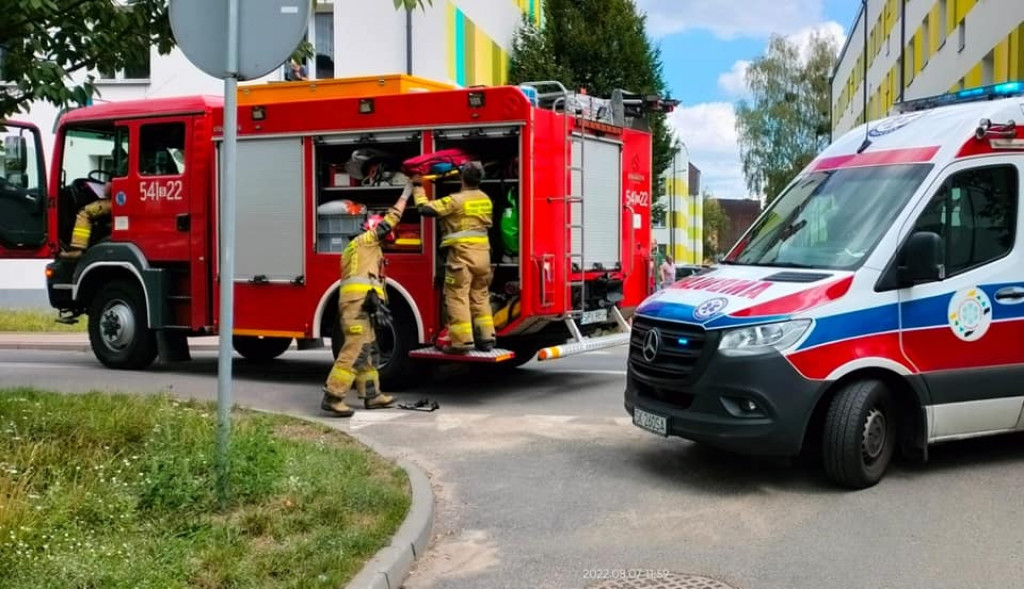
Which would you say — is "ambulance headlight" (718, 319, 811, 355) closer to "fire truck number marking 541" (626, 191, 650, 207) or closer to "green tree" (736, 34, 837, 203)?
"fire truck number marking 541" (626, 191, 650, 207)

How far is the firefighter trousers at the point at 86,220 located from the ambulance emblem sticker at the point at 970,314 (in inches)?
363

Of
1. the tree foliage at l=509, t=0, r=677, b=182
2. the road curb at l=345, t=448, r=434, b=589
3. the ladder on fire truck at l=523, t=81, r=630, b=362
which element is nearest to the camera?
the road curb at l=345, t=448, r=434, b=589

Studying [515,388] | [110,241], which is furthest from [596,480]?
[110,241]

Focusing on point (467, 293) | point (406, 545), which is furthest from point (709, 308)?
point (467, 293)

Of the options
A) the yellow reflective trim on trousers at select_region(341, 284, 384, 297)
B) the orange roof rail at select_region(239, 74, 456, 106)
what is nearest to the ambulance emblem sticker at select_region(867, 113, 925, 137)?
the yellow reflective trim on trousers at select_region(341, 284, 384, 297)

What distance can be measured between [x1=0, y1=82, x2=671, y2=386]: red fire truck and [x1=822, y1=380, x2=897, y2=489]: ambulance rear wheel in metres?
3.48

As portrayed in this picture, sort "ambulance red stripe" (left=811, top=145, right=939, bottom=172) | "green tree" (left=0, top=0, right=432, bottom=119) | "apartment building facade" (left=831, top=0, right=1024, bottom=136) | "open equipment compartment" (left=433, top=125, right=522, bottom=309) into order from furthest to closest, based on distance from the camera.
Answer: "apartment building facade" (left=831, top=0, right=1024, bottom=136), "open equipment compartment" (left=433, top=125, right=522, bottom=309), "green tree" (left=0, top=0, right=432, bottom=119), "ambulance red stripe" (left=811, top=145, right=939, bottom=172)

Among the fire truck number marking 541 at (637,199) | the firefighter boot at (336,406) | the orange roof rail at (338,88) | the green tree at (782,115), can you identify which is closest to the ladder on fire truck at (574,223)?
the fire truck number marking 541 at (637,199)

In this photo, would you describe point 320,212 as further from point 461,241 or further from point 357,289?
point 461,241

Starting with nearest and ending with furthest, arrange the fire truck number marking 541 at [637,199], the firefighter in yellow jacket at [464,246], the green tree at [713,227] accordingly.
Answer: the firefighter in yellow jacket at [464,246]
the fire truck number marking 541 at [637,199]
the green tree at [713,227]

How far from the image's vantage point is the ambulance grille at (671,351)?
5859 mm

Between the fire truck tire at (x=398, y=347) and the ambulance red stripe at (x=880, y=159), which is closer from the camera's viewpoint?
the ambulance red stripe at (x=880, y=159)

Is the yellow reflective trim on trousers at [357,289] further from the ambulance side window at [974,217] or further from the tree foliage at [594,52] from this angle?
the tree foliage at [594,52]

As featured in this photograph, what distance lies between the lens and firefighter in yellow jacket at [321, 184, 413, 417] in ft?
27.3
